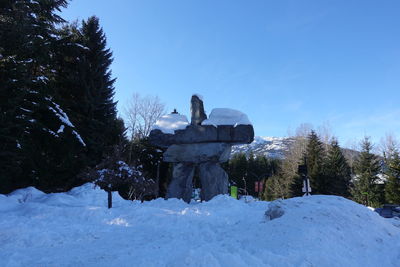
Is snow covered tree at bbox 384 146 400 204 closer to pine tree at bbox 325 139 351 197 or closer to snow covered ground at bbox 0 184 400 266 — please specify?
pine tree at bbox 325 139 351 197

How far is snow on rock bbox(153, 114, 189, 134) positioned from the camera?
11266 millimetres

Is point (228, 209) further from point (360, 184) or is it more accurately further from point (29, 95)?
point (360, 184)

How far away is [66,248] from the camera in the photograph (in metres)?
4.70

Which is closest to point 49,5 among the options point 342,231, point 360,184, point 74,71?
point 74,71

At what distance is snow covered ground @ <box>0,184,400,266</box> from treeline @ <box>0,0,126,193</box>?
5795 mm

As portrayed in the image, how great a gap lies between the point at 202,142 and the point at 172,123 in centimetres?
160

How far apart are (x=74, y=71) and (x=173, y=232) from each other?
15.1 m

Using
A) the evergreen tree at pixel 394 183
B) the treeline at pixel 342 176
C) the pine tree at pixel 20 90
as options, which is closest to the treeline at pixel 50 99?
the pine tree at pixel 20 90

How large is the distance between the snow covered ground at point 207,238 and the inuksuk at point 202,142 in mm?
3337

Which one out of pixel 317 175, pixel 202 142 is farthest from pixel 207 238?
pixel 317 175

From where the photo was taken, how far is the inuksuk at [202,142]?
1067 cm

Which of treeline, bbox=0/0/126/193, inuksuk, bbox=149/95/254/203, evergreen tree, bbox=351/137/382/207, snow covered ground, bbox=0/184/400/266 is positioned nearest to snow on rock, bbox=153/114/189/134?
inuksuk, bbox=149/95/254/203

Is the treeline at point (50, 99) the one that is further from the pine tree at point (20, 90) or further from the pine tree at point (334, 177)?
the pine tree at point (334, 177)

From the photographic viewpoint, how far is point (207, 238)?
5.18 meters
